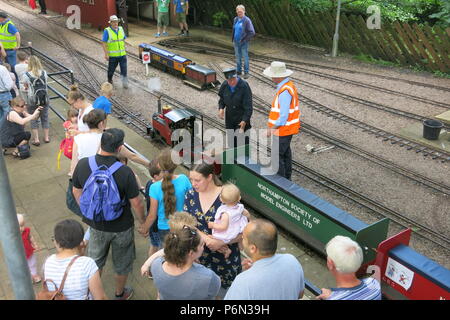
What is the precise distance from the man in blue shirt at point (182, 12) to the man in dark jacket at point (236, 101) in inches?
515

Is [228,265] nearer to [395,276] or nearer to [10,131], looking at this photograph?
[395,276]

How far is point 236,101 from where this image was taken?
8.27 metres

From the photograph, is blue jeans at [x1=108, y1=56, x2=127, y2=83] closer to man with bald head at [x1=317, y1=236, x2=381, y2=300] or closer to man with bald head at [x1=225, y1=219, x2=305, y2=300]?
man with bald head at [x1=225, y1=219, x2=305, y2=300]

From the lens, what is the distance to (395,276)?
530 cm

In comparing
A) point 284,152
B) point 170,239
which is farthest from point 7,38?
point 170,239

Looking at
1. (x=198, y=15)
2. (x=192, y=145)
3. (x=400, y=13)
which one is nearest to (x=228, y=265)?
(x=192, y=145)

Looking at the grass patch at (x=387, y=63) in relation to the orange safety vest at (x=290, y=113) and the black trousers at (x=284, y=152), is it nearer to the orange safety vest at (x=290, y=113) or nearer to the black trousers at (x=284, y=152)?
the black trousers at (x=284, y=152)

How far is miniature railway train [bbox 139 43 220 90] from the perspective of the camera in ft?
45.7

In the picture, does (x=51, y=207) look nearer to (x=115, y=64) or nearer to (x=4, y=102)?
(x=4, y=102)

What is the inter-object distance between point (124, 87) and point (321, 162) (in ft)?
23.2

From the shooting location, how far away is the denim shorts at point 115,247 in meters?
4.72

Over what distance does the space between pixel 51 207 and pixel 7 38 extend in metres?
6.87

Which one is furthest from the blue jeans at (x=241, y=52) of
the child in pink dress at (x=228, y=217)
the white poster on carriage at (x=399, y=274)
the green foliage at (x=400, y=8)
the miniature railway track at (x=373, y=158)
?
the child in pink dress at (x=228, y=217)

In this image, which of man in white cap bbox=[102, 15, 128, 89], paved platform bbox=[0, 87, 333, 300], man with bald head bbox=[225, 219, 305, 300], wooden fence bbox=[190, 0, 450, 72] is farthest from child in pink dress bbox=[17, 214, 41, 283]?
wooden fence bbox=[190, 0, 450, 72]
